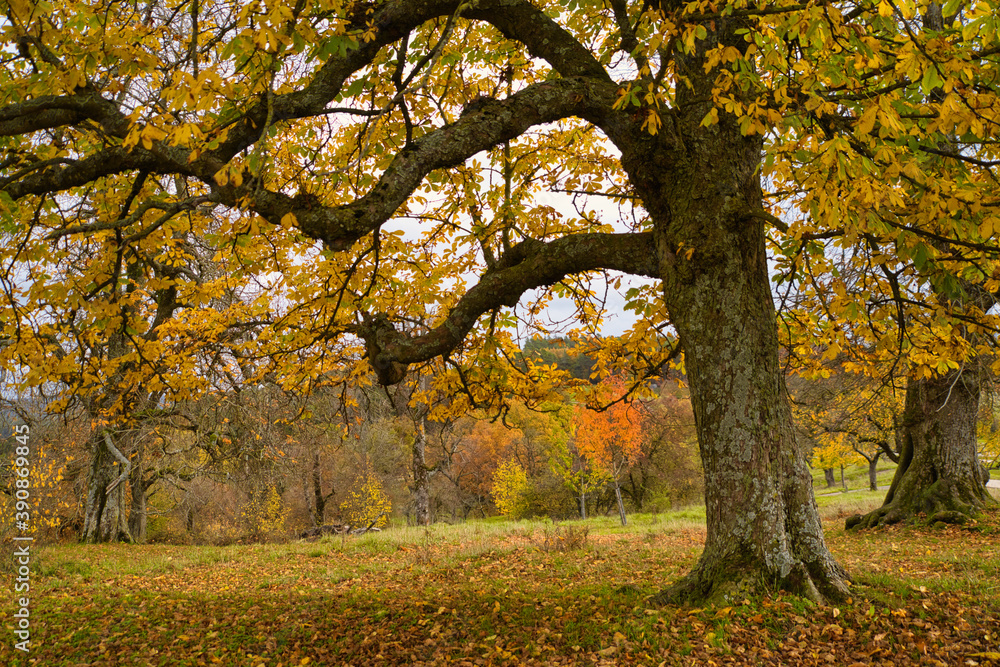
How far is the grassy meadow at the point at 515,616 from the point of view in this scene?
343cm

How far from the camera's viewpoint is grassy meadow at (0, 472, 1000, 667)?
343 cm

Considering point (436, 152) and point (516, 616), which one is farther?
point (516, 616)

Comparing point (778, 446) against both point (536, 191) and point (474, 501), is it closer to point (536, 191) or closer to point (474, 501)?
point (536, 191)

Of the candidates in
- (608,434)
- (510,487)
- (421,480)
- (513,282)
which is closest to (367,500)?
(510,487)

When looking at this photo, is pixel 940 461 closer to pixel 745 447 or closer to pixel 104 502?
pixel 745 447

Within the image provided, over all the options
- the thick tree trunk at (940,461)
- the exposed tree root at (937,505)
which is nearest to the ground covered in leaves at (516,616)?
the exposed tree root at (937,505)

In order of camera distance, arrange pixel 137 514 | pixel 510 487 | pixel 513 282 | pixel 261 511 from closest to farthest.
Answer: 1. pixel 513 282
2. pixel 137 514
3. pixel 261 511
4. pixel 510 487

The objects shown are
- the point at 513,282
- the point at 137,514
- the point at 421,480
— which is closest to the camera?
the point at 513,282

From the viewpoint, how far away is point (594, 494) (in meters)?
35.1

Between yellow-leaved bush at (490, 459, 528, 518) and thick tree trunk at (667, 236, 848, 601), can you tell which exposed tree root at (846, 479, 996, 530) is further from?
yellow-leaved bush at (490, 459, 528, 518)

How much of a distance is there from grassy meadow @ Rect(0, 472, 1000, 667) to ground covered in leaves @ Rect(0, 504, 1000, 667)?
2 cm

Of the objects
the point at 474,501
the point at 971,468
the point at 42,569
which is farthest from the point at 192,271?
the point at 474,501

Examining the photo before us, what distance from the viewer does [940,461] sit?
32.0ft

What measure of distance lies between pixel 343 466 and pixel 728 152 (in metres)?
32.0
